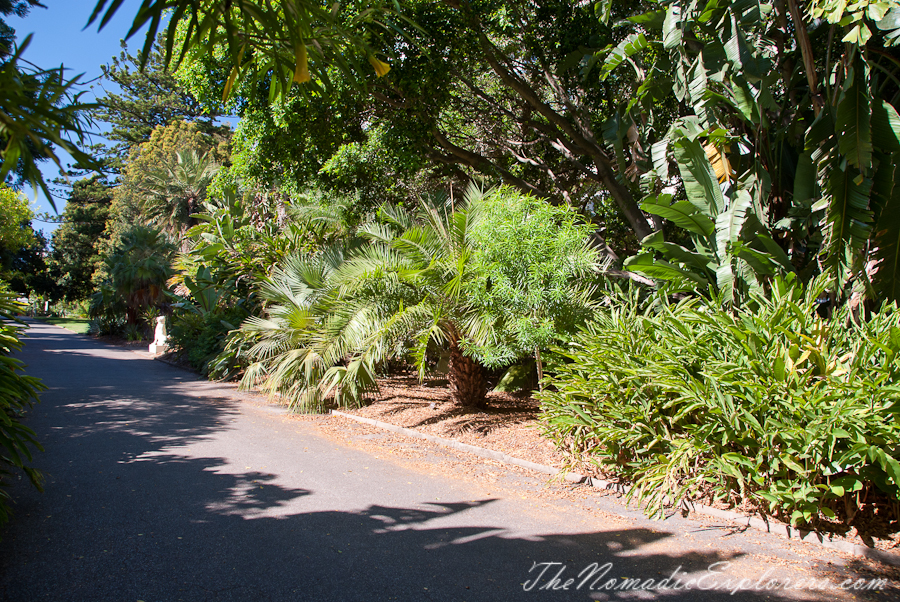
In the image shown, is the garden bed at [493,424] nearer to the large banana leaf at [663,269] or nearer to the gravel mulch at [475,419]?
the gravel mulch at [475,419]

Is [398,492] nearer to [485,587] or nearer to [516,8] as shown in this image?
[485,587]

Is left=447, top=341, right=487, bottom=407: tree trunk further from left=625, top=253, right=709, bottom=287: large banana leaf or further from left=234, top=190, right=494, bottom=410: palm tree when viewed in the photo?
left=625, top=253, right=709, bottom=287: large banana leaf

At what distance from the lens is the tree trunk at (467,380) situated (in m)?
9.94

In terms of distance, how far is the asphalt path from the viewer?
12.6 feet

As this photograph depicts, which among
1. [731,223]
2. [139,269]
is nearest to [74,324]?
[139,269]

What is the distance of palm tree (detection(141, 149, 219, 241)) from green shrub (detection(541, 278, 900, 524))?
82.5 ft

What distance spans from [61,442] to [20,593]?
14.8 ft

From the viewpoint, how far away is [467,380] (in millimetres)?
9992

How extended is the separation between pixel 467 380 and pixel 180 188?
928 inches

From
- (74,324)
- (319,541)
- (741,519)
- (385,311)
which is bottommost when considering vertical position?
(319,541)

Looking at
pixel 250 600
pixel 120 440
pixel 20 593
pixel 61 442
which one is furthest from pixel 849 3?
pixel 61 442

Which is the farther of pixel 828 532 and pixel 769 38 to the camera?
pixel 769 38

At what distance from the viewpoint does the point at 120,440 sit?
770 centimetres

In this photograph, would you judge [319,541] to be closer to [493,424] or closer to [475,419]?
[493,424]
